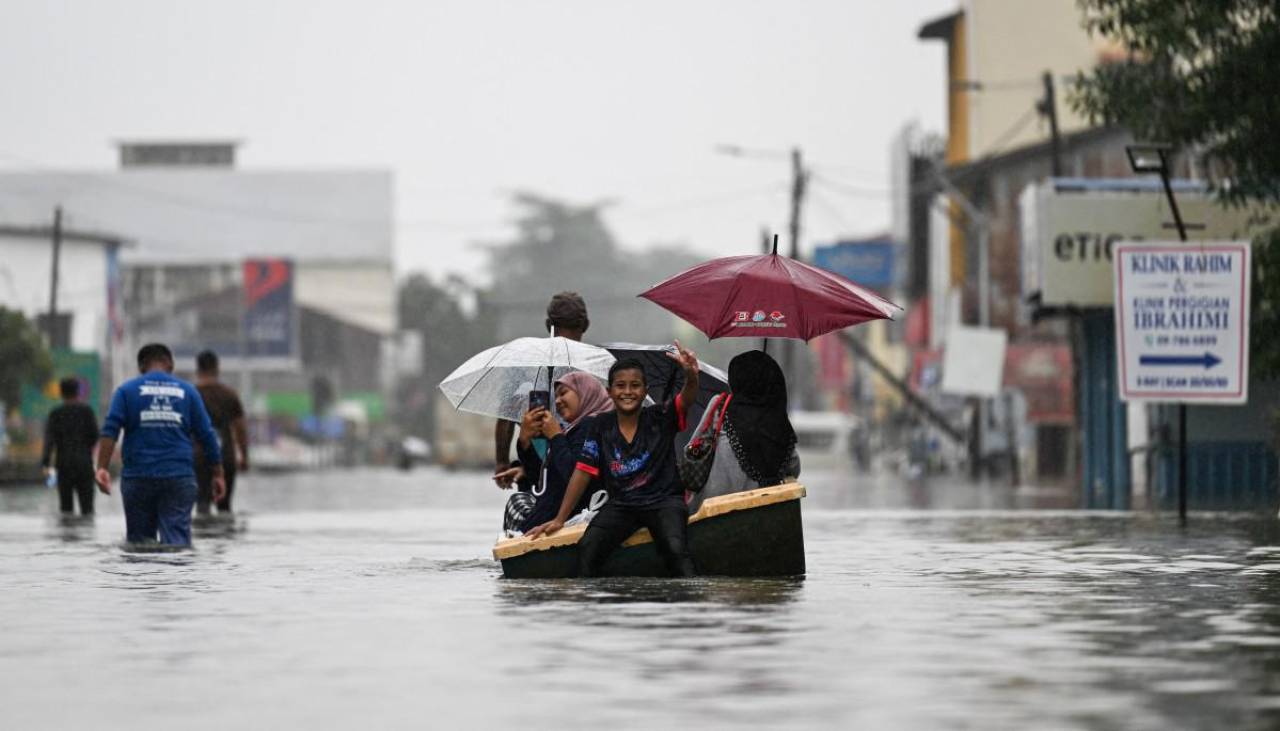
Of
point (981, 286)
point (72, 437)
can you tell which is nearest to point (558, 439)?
point (72, 437)

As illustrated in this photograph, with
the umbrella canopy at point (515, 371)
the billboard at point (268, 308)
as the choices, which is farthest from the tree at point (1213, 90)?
→ the billboard at point (268, 308)

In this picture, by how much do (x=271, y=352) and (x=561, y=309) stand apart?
308ft

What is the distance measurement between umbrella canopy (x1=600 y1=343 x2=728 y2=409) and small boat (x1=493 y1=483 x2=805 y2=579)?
116cm

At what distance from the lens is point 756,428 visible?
15.0 m

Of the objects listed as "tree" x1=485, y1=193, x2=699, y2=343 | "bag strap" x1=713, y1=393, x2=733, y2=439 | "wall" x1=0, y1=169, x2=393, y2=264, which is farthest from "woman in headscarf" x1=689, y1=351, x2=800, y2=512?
"tree" x1=485, y1=193, x2=699, y2=343

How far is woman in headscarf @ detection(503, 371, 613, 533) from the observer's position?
1480 centimetres

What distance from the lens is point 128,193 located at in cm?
12794

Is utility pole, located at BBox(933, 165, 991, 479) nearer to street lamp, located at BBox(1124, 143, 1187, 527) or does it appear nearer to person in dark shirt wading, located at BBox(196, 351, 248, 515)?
street lamp, located at BBox(1124, 143, 1187, 527)

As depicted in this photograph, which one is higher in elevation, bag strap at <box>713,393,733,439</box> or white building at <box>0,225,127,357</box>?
white building at <box>0,225,127,357</box>

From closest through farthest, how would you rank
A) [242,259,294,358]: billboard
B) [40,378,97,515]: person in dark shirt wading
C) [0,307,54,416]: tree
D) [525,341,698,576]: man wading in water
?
[525,341,698,576]: man wading in water < [40,378,97,515]: person in dark shirt wading < [0,307,54,416]: tree < [242,259,294,358]: billboard

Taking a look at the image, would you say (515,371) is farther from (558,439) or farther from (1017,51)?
(1017,51)

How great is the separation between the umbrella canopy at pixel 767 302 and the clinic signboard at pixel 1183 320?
9970mm

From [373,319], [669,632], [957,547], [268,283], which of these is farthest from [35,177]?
[669,632]

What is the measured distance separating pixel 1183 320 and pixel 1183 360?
0.41 meters
